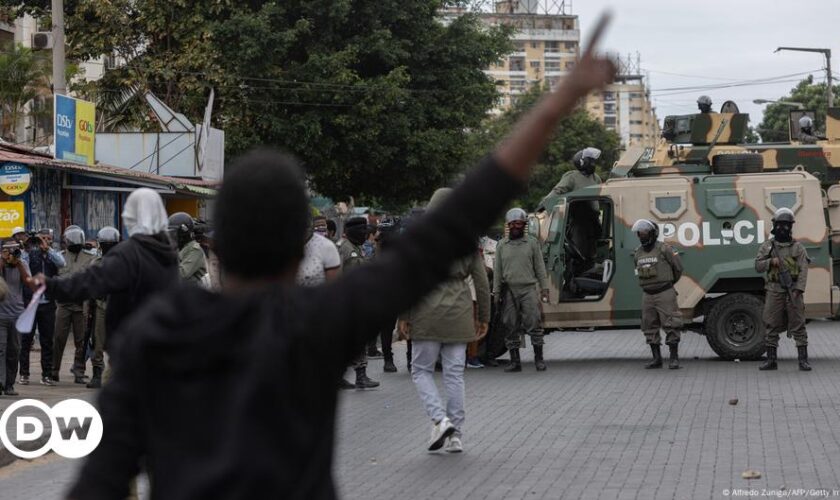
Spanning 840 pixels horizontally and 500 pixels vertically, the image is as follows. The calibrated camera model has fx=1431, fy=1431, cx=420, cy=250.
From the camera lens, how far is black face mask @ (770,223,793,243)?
657 inches

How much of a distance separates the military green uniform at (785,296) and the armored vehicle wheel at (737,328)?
1.25m

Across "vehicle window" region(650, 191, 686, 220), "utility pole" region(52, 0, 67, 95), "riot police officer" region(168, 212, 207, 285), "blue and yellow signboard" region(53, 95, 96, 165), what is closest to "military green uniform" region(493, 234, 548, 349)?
"vehicle window" region(650, 191, 686, 220)

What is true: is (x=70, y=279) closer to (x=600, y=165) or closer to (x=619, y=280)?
(x=619, y=280)

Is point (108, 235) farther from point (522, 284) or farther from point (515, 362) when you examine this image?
point (515, 362)

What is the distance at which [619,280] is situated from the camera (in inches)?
734

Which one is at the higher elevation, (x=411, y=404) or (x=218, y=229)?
(x=218, y=229)

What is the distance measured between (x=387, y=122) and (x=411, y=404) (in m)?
24.8

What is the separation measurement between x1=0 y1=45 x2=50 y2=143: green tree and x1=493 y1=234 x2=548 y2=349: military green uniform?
20.2m

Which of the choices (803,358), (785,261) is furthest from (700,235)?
(803,358)

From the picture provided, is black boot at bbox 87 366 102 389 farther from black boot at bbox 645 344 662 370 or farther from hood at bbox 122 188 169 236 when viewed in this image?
hood at bbox 122 188 169 236

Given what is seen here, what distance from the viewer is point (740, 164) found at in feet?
67.2

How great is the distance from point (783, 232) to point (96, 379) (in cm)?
804

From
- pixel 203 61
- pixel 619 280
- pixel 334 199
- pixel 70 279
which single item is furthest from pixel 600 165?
pixel 70 279

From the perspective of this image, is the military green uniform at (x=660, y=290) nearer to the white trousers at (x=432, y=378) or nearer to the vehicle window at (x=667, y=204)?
the vehicle window at (x=667, y=204)
